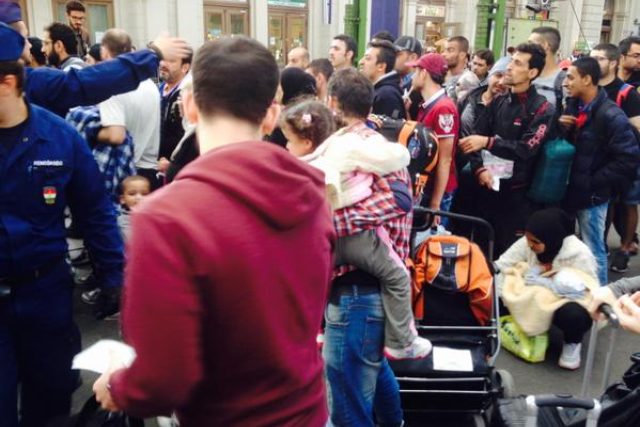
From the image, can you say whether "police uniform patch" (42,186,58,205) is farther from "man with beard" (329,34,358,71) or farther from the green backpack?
"man with beard" (329,34,358,71)

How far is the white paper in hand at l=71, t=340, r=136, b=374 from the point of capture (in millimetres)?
1270

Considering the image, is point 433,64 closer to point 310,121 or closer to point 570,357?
point 570,357

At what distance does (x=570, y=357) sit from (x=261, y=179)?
339 cm

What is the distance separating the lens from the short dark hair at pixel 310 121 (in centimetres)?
243

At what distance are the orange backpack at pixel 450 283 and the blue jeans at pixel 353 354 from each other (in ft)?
2.43

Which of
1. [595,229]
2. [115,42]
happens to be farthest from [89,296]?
[595,229]

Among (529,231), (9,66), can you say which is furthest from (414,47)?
(9,66)

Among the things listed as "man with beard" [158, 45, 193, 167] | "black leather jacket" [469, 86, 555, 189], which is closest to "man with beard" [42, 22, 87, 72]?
"man with beard" [158, 45, 193, 167]

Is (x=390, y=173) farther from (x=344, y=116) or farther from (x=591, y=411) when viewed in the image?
(x=591, y=411)

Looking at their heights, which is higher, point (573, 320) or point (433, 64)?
point (433, 64)

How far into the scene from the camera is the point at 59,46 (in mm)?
5496

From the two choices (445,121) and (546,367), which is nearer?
(546,367)

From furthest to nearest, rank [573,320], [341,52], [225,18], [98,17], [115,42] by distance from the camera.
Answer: [225,18]
[98,17]
[341,52]
[115,42]
[573,320]

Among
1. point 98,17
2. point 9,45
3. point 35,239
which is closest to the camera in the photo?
point 9,45
